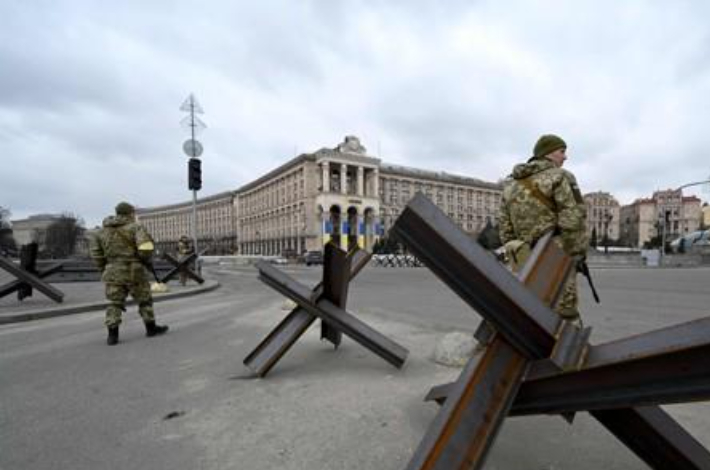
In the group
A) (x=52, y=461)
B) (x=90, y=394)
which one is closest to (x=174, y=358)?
(x=90, y=394)

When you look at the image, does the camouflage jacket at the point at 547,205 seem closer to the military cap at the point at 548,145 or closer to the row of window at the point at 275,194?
the military cap at the point at 548,145

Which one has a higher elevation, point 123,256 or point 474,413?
point 123,256

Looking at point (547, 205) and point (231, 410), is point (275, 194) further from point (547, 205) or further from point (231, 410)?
point (547, 205)

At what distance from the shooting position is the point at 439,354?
3818 millimetres

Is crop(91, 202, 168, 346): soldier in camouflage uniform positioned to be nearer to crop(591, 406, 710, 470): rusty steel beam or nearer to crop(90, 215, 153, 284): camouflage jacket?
crop(90, 215, 153, 284): camouflage jacket

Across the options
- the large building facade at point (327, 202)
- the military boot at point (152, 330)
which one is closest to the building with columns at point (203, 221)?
the large building facade at point (327, 202)

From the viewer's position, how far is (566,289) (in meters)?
2.45

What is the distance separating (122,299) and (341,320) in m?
3.45

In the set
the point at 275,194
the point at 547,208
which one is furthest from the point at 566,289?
the point at 275,194

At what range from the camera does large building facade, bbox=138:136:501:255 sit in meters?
74.4

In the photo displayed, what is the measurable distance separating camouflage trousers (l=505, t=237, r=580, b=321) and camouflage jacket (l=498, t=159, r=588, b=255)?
0.08 m

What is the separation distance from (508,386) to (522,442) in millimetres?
1541

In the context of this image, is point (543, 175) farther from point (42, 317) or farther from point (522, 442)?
point (42, 317)

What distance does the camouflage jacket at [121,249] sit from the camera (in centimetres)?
496
